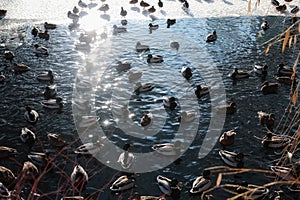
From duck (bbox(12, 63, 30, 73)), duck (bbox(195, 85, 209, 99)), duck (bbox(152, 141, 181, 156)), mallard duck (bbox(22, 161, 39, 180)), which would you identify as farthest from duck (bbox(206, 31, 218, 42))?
mallard duck (bbox(22, 161, 39, 180))

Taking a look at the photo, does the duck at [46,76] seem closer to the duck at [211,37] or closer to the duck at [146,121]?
the duck at [146,121]

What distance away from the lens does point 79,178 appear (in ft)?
21.7

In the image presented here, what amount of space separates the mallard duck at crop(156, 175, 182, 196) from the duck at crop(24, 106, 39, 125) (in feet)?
10.5

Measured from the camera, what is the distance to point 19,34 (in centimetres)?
1309

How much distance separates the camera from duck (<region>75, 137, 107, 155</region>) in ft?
24.7

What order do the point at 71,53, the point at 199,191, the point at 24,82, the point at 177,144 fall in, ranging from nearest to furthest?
the point at 199,191
the point at 177,144
the point at 24,82
the point at 71,53

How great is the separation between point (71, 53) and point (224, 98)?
16.1 feet

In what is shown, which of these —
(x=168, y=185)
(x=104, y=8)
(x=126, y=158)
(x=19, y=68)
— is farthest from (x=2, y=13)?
(x=168, y=185)

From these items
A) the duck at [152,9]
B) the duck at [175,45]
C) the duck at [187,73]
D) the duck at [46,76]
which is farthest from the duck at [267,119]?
the duck at [152,9]

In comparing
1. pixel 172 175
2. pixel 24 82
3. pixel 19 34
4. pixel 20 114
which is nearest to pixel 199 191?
pixel 172 175

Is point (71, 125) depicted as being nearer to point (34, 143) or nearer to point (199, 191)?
point (34, 143)

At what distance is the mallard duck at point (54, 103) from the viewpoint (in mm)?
8969

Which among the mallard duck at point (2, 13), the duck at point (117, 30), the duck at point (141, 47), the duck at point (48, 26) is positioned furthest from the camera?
the mallard duck at point (2, 13)

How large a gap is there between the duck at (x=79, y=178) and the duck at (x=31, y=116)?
6.94ft
